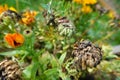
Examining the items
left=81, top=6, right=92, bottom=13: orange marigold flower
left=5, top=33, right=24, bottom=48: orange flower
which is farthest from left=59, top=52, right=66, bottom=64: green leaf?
left=81, top=6, right=92, bottom=13: orange marigold flower

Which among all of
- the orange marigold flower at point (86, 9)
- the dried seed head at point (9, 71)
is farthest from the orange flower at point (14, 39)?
the orange marigold flower at point (86, 9)

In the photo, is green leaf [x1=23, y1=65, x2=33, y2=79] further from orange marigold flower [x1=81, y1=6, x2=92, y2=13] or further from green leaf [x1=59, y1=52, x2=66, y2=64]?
orange marigold flower [x1=81, y1=6, x2=92, y2=13]

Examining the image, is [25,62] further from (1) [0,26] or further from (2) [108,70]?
(2) [108,70]

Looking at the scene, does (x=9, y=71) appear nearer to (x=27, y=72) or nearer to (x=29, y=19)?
(x=27, y=72)

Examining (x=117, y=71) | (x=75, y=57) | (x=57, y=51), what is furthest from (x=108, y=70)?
(x=75, y=57)

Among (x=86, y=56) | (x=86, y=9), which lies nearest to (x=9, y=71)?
(x=86, y=56)
